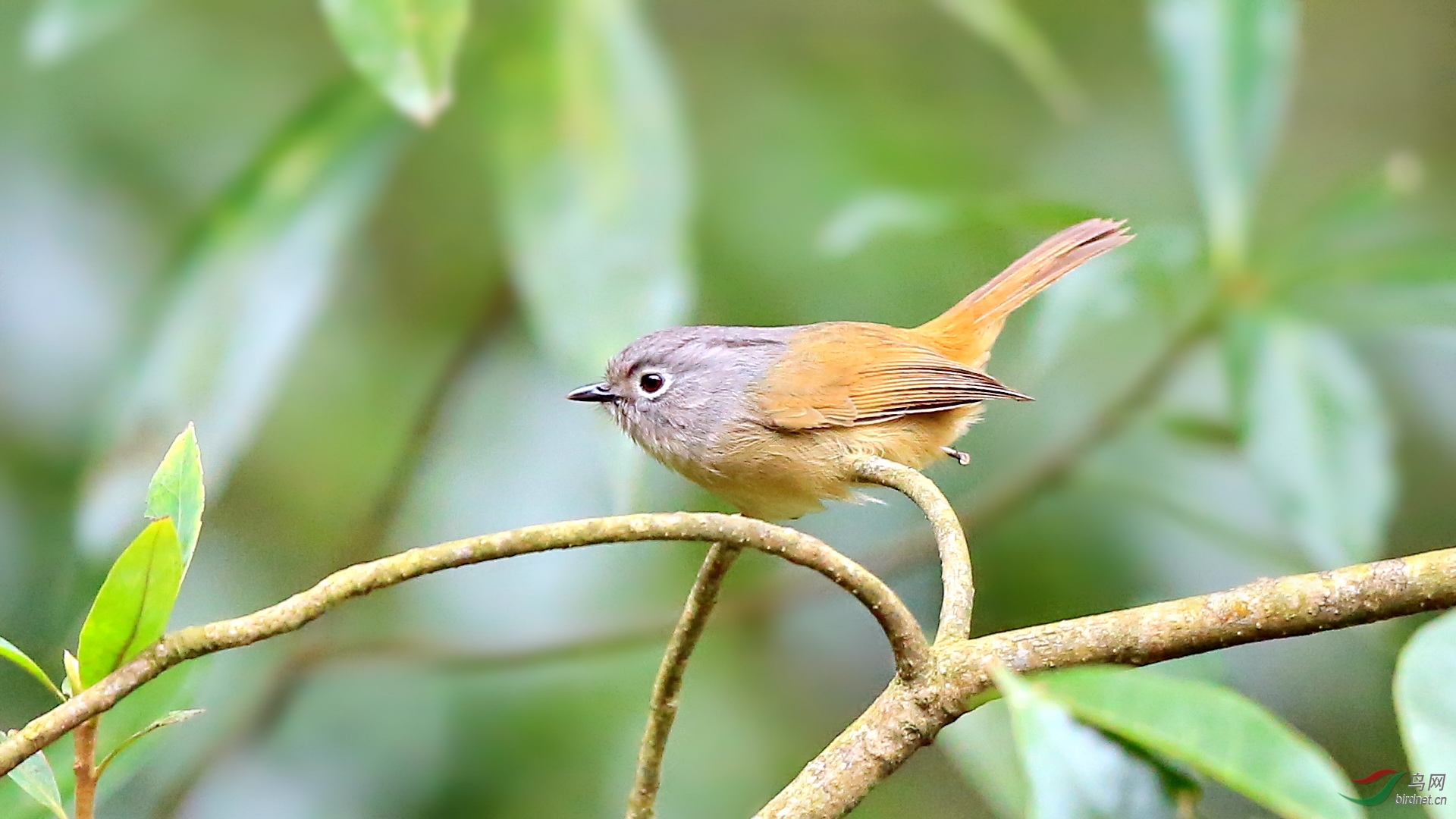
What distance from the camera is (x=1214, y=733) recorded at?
1.12 m

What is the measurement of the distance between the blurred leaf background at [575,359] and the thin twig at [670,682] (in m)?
0.85

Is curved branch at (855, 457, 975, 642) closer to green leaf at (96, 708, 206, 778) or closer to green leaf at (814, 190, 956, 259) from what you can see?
green leaf at (96, 708, 206, 778)

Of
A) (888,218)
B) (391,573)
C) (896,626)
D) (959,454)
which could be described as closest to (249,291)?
(888,218)

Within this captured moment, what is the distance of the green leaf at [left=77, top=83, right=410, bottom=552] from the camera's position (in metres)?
2.75

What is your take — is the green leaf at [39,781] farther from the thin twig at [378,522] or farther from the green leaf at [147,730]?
the thin twig at [378,522]

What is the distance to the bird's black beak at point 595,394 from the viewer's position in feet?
8.54

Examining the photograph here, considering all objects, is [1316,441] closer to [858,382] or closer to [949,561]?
[858,382]

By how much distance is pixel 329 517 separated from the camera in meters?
3.30

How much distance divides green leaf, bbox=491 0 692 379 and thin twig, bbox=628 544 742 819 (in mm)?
1034

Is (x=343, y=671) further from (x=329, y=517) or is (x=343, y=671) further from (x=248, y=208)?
(x=248, y=208)

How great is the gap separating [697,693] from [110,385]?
1441mm

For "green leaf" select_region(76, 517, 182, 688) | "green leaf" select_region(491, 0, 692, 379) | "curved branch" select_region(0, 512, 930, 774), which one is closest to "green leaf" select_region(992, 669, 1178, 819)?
"curved branch" select_region(0, 512, 930, 774)

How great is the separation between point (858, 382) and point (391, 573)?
158cm

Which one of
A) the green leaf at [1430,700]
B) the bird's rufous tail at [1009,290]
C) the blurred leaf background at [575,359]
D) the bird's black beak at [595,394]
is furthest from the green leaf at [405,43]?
the green leaf at [1430,700]
